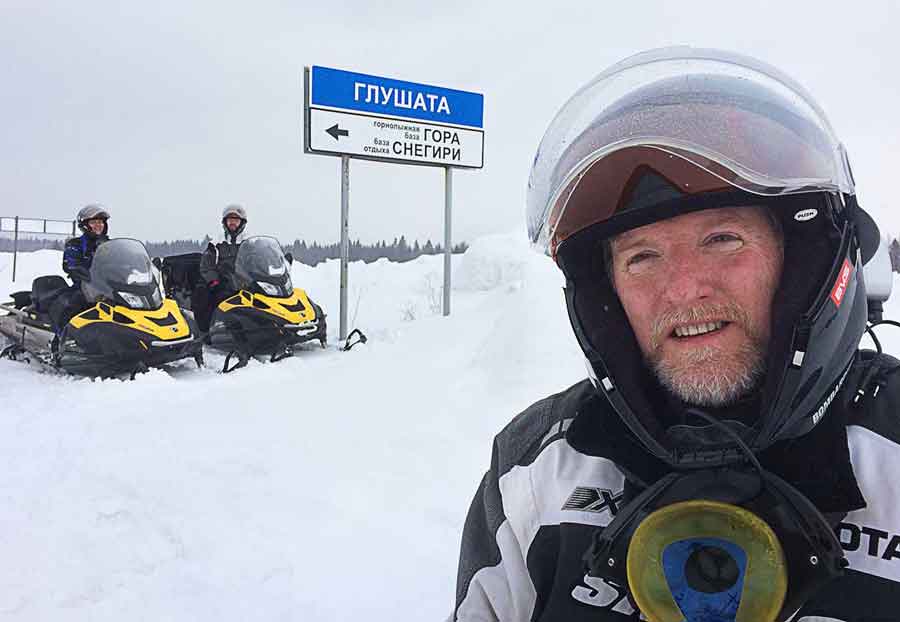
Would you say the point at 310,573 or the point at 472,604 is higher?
the point at 472,604

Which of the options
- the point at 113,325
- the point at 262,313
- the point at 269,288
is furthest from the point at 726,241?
the point at 269,288

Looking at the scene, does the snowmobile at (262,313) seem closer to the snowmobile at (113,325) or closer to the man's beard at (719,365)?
the snowmobile at (113,325)

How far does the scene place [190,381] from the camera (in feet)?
20.7

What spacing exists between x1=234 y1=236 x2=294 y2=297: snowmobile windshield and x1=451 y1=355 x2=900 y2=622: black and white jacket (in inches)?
275

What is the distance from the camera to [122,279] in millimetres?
6805

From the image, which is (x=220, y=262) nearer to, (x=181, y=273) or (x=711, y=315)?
(x=181, y=273)

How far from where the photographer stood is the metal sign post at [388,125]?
851cm

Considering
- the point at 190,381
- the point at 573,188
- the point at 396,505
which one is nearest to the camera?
the point at 573,188

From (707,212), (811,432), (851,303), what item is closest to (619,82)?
(707,212)

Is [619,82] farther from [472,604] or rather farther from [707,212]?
[472,604]

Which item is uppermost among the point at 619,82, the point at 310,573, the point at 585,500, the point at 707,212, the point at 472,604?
the point at 619,82

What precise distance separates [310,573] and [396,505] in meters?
0.65

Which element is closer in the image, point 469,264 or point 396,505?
point 396,505

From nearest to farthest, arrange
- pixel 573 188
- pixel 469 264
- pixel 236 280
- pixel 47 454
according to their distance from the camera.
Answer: pixel 573 188, pixel 47 454, pixel 236 280, pixel 469 264
